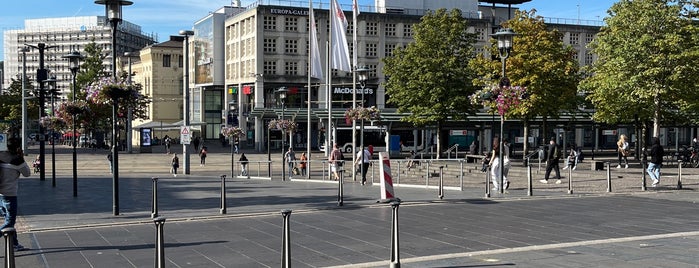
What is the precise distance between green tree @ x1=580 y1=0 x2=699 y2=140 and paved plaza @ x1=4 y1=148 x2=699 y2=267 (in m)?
11.7

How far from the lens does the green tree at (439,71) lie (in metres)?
44.3

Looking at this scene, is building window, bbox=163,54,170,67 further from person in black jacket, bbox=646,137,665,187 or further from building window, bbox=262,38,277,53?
person in black jacket, bbox=646,137,665,187

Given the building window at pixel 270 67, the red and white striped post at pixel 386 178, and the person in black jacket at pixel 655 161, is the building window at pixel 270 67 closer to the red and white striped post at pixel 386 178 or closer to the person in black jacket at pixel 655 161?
the person in black jacket at pixel 655 161

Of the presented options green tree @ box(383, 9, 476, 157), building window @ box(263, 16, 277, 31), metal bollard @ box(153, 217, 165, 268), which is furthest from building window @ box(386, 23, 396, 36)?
metal bollard @ box(153, 217, 165, 268)

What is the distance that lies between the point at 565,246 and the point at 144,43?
578ft

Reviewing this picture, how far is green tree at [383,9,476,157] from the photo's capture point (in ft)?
145

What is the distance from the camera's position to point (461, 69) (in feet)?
148

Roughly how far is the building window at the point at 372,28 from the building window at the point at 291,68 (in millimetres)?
9253

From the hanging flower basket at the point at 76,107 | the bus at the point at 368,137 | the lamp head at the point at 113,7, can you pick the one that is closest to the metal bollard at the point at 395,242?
the lamp head at the point at 113,7

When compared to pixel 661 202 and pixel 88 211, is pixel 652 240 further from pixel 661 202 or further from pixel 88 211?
pixel 88 211

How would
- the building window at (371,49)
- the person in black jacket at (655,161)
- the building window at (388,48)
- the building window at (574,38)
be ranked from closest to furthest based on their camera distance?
the person in black jacket at (655,161)
the building window at (371,49)
the building window at (388,48)
the building window at (574,38)

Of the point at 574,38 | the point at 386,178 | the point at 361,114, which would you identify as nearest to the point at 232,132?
the point at 361,114

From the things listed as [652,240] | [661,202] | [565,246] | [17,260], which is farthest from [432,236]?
[661,202]

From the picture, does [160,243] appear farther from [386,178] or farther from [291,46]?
[291,46]
